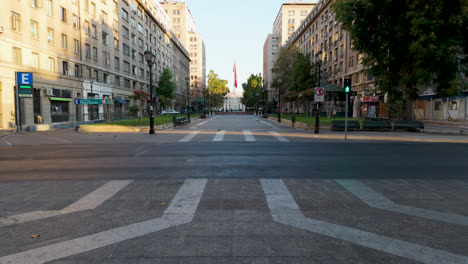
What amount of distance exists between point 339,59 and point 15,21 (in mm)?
41476

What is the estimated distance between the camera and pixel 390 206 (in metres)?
4.46

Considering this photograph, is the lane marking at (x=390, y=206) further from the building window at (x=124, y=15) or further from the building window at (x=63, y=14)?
the building window at (x=124, y=15)

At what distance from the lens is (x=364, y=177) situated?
21.1 ft

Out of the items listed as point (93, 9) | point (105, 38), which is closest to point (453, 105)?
point (105, 38)

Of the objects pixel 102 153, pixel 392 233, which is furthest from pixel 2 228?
pixel 102 153

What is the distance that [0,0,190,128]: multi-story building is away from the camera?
22.2 meters

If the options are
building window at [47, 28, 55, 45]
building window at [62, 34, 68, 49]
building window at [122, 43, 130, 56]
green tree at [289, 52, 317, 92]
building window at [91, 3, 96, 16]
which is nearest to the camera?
building window at [47, 28, 55, 45]

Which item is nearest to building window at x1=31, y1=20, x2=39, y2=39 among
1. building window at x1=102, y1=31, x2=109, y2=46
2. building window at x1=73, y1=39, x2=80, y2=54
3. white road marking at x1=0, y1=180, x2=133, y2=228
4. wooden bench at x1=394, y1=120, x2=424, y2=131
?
building window at x1=73, y1=39, x2=80, y2=54

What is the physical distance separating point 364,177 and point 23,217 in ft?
21.7

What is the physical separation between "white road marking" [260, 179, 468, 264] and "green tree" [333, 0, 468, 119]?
55.0 feet

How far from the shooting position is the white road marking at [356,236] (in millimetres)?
2893

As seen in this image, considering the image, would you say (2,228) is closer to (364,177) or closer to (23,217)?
(23,217)

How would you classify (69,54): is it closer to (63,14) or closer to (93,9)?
(63,14)

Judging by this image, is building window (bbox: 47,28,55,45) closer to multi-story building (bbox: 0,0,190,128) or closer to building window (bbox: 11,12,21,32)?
multi-story building (bbox: 0,0,190,128)
